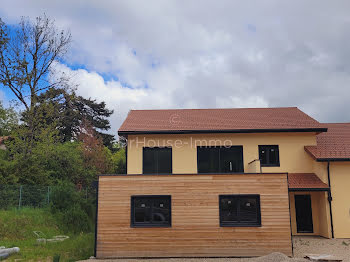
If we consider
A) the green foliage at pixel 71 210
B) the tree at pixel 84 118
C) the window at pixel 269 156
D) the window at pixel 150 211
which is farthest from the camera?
the tree at pixel 84 118

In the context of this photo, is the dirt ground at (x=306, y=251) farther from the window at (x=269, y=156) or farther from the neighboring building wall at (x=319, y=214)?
the window at (x=269, y=156)

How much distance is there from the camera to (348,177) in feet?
47.1

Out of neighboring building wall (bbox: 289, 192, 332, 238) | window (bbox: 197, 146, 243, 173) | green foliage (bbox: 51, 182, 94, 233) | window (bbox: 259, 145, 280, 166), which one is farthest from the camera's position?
green foliage (bbox: 51, 182, 94, 233)

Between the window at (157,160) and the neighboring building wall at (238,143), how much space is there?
0.79 ft

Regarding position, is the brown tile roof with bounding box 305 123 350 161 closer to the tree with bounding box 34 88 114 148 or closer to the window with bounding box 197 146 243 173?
the window with bounding box 197 146 243 173

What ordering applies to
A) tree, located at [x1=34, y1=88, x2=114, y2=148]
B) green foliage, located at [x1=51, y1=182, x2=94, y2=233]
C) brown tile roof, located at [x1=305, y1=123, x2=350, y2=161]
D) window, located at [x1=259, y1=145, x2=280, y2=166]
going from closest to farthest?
brown tile roof, located at [x1=305, y1=123, x2=350, y2=161]
window, located at [x1=259, y1=145, x2=280, y2=166]
green foliage, located at [x1=51, y1=182, x2=94, y2=233]
tree, located at [x1=34, y1=88, x2=114, y2=148]

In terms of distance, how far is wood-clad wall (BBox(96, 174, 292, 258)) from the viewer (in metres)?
10.7

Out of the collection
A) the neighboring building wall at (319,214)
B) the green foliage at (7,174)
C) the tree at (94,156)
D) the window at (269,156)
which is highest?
the tree at (94,156)

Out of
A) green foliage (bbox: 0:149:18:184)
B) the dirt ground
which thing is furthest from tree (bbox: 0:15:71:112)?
the dirt ground

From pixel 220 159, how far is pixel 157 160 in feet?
10.5

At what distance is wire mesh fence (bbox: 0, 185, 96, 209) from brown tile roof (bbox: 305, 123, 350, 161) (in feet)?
47.7

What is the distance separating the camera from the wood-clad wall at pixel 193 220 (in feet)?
35.1

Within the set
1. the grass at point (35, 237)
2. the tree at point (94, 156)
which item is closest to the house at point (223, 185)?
the grass at point (35, 237)

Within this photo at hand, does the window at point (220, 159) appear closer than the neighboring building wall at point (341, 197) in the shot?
No
